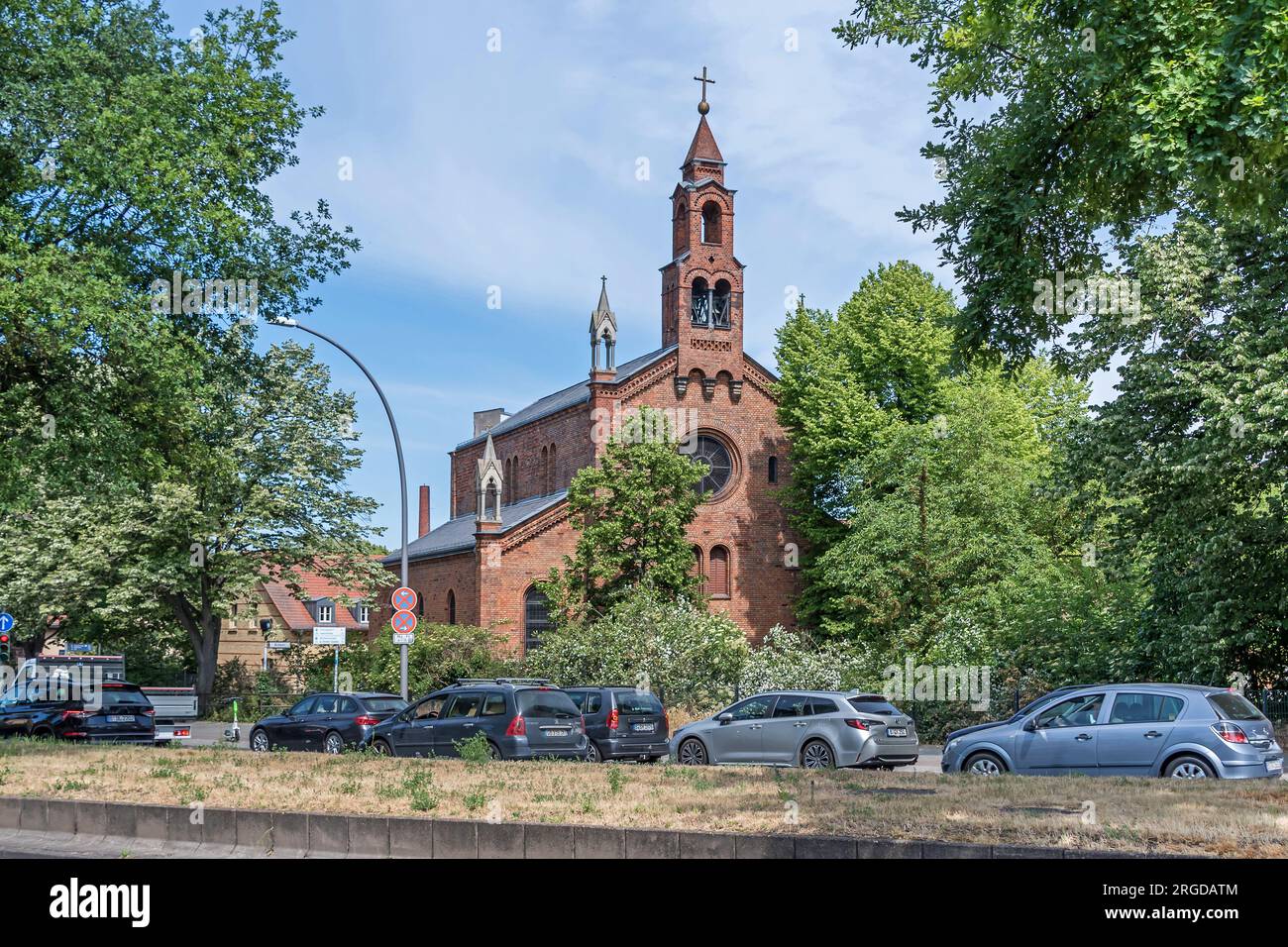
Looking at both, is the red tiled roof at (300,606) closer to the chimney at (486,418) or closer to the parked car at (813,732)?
the chimney at (486,418)

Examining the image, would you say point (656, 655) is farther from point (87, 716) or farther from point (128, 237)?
point (128, 237)

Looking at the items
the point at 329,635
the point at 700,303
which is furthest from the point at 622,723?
the point at 700,303

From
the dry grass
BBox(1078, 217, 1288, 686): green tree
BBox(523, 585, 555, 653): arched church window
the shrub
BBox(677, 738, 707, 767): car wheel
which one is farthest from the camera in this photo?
BBox(523, 585, 555, 653): arched church window

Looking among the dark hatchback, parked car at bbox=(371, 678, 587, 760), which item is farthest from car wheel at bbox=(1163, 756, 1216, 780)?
the dark hatchback

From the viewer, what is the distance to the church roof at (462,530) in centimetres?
4441

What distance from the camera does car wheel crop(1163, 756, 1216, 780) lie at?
15008 mm

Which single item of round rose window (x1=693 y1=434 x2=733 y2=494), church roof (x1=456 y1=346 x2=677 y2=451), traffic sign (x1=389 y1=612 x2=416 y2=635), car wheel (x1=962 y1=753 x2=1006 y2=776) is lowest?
car wheel (x1=962 y1=753 x2=1006 y2=776)

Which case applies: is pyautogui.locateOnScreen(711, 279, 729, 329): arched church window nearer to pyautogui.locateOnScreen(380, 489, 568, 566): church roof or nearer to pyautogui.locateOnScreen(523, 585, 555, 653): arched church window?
pyautogui.locateOnScreen(380, 489, 568, 566): church roof

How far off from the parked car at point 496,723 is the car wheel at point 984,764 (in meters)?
6.04

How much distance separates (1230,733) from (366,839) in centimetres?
1065

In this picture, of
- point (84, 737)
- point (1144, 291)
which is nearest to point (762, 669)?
point (1144, 291)

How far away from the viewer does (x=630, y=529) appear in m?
40.4

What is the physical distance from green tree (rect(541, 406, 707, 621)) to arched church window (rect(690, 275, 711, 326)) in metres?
7.75

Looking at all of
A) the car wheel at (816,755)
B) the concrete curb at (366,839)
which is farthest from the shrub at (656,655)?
the concrete curb at (366,839)
